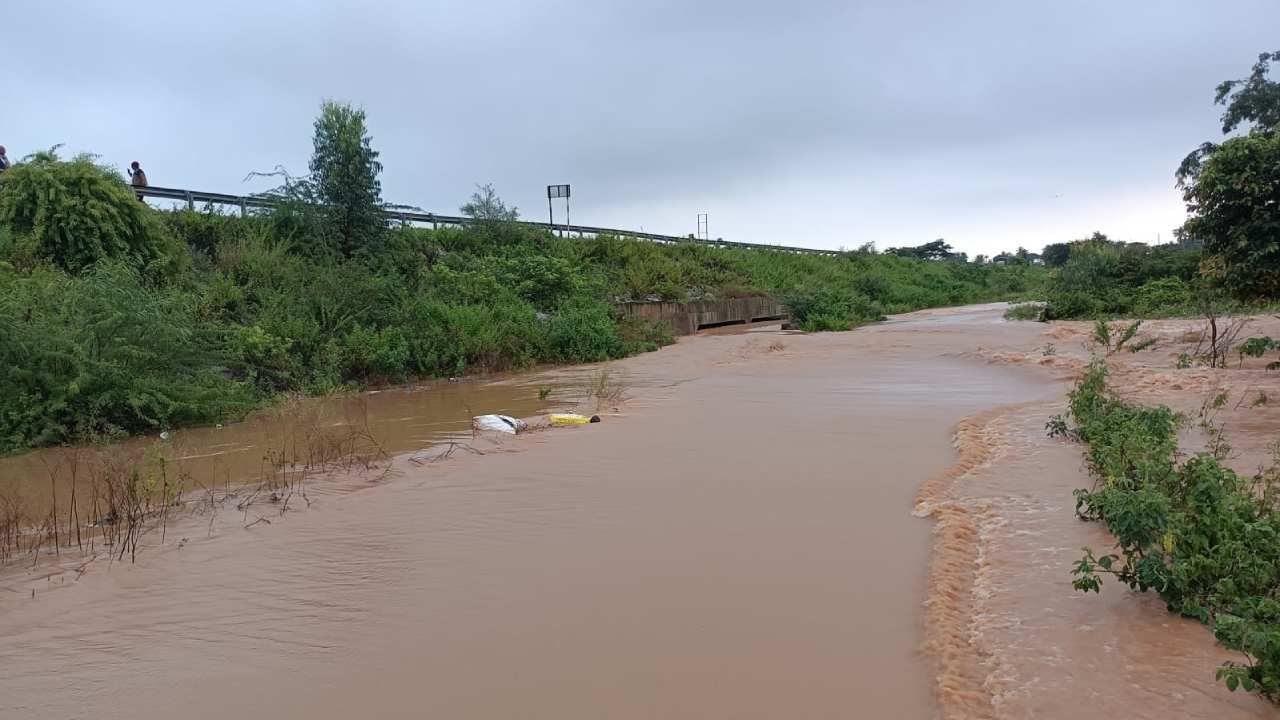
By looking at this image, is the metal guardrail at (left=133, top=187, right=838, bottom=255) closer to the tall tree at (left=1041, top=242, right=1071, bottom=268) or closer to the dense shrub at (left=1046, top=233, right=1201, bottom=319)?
the dense shrub at (left=1046, top=233, right=1201, bottom=319)

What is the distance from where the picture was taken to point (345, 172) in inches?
758

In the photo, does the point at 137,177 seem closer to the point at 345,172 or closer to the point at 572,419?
the point at 345,172

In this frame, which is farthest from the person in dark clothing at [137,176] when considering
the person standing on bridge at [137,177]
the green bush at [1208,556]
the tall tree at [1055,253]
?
the tall tree at [1055,253]

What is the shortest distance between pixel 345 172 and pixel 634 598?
18.1 metres

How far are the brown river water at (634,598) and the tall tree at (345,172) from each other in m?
12.1

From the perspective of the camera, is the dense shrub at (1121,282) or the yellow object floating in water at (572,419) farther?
the dense shrub at (1121,282)

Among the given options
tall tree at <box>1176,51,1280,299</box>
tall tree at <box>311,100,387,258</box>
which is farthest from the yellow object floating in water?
tall tree at <box>311,100,387,258</box>

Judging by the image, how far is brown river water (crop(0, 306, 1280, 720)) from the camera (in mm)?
3184

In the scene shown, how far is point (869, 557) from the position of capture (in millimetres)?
4645

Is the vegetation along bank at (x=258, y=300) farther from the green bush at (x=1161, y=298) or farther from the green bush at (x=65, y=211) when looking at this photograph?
the green bush at (x=1161, y=298)

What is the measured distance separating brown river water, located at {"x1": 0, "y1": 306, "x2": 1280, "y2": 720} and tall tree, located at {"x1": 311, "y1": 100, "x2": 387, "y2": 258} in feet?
39.7

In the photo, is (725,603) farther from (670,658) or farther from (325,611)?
(325,611)

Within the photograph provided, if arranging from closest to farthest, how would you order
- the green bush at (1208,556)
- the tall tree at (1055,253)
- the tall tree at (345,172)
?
the green bush at (1208,556) < the tall tree at (345,172) < the tall tree at (1055,253)

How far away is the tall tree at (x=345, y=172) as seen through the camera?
19.2 metres
